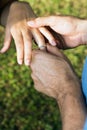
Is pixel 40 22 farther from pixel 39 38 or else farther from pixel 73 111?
pixel 73 111

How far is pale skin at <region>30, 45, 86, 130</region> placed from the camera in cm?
250

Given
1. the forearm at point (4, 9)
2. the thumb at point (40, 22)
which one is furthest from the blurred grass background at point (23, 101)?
the thumb at point (40, 22)

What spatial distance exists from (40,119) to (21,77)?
64 cm

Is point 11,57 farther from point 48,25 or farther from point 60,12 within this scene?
point 48,25

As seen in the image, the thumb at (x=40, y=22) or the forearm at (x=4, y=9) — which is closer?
the thumb at (x=40, y=22)

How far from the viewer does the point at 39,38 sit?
2.82 meters

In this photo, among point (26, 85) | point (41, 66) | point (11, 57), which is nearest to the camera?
point (41, 66)

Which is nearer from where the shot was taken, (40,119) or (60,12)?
(40,119)

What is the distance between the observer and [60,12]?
18.1ft

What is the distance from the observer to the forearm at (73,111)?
245 cm

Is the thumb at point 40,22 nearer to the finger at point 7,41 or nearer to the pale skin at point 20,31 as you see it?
the pale skin at point 20,31

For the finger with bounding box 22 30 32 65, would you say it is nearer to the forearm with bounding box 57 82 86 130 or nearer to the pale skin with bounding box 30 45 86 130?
the pale skin with bounding box 30 45 86 130

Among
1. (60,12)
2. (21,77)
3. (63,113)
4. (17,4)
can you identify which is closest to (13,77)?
(21,77)

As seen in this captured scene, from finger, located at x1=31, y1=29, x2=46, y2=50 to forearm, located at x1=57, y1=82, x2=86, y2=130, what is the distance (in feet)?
1.20
